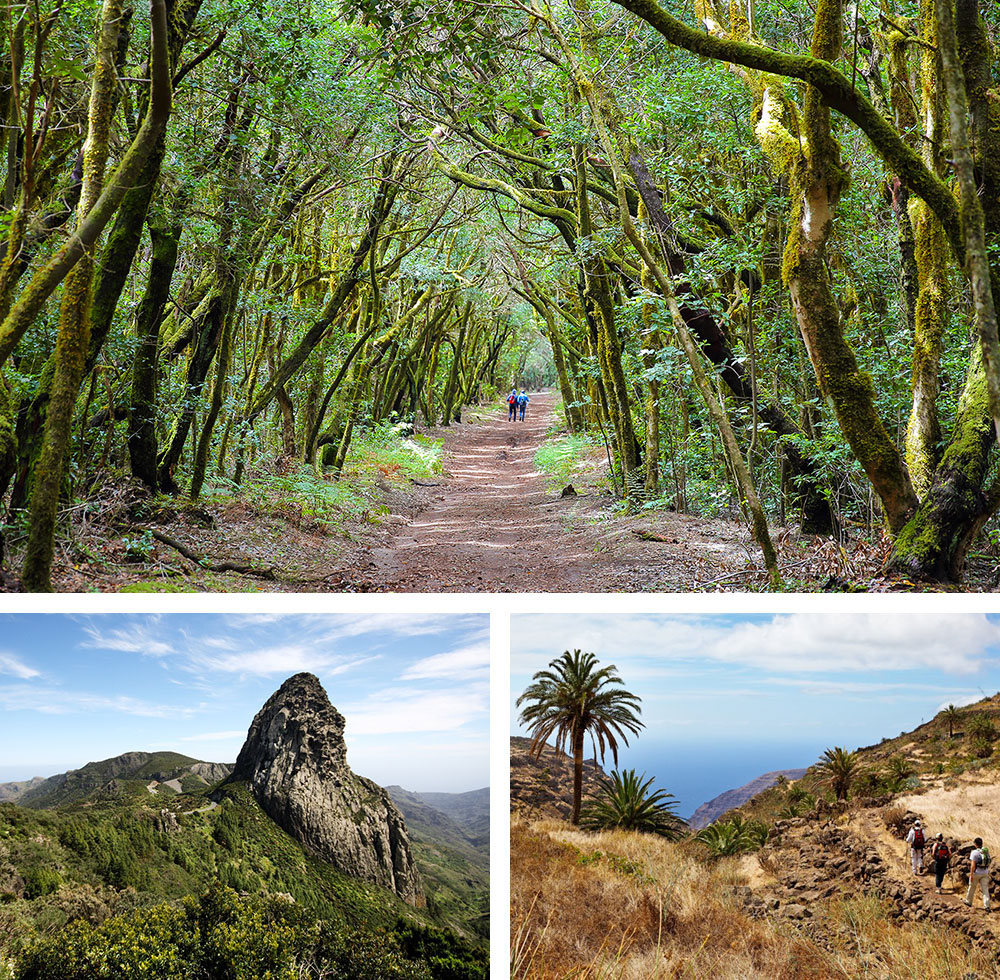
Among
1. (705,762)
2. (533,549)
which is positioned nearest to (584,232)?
(533,549)

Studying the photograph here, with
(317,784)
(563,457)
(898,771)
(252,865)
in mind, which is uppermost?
(563,457)

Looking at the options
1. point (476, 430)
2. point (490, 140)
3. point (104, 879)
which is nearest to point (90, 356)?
point (104, 879)

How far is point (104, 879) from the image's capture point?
2.38m

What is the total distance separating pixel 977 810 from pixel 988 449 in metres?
3.39

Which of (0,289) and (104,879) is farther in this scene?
(0,289)

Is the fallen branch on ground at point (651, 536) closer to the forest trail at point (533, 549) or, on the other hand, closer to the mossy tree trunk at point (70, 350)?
the forest trail at point (533, 549)

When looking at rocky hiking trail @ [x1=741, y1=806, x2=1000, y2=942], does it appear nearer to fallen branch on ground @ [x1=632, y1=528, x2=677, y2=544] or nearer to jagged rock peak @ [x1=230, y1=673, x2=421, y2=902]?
jagged rock peak @ [x1=230, y1=673, x2=421, y2=902]

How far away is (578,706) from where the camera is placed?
2.54 m

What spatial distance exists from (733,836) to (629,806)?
35cm

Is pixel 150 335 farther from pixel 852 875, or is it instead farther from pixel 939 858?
pixel 939 858

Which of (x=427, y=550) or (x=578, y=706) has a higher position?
(x=427, y=550)

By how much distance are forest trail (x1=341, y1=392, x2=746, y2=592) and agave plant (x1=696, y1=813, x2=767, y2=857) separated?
4.58m

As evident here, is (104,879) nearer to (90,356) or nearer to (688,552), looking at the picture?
(90,356)

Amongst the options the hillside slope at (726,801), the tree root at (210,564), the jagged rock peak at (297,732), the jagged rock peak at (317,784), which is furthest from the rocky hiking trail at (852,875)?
the tree root at (210,564)
